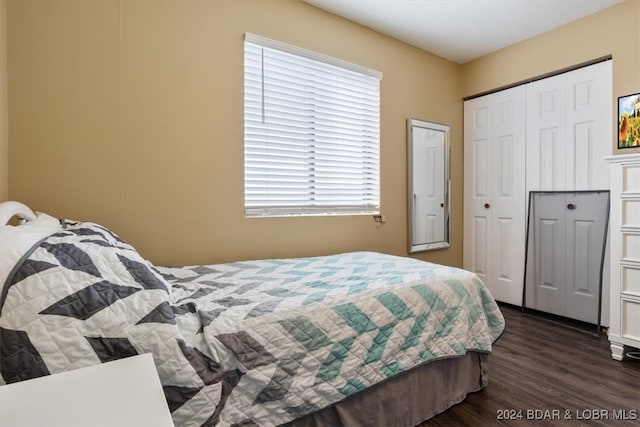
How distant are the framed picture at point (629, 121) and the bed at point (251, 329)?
1.84 meters

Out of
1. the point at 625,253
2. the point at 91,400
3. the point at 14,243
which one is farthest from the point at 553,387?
the point at 14,243

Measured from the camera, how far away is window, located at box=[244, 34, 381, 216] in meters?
2.47

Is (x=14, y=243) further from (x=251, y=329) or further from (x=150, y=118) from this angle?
(x=150, y=118)

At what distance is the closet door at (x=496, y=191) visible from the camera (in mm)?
3379

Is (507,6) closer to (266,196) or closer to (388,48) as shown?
(388,48)

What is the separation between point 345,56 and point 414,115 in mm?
948

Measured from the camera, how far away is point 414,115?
134 inches

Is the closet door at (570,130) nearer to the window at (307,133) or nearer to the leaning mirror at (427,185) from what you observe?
the leaning mirror at (427,185)

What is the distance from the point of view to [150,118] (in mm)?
2080

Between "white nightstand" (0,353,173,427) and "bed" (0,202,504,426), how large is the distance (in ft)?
0.77

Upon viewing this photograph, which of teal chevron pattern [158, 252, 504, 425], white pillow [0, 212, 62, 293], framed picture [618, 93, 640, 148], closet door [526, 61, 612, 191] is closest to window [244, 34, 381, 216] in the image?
teal chevron pattern [158, 252, 504, 425]

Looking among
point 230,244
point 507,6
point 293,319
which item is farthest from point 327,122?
point 293,319

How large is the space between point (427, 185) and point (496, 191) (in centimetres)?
74

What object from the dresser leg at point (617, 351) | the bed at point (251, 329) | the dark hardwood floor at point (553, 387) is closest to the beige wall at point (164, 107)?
the bed at point (251, 329)
